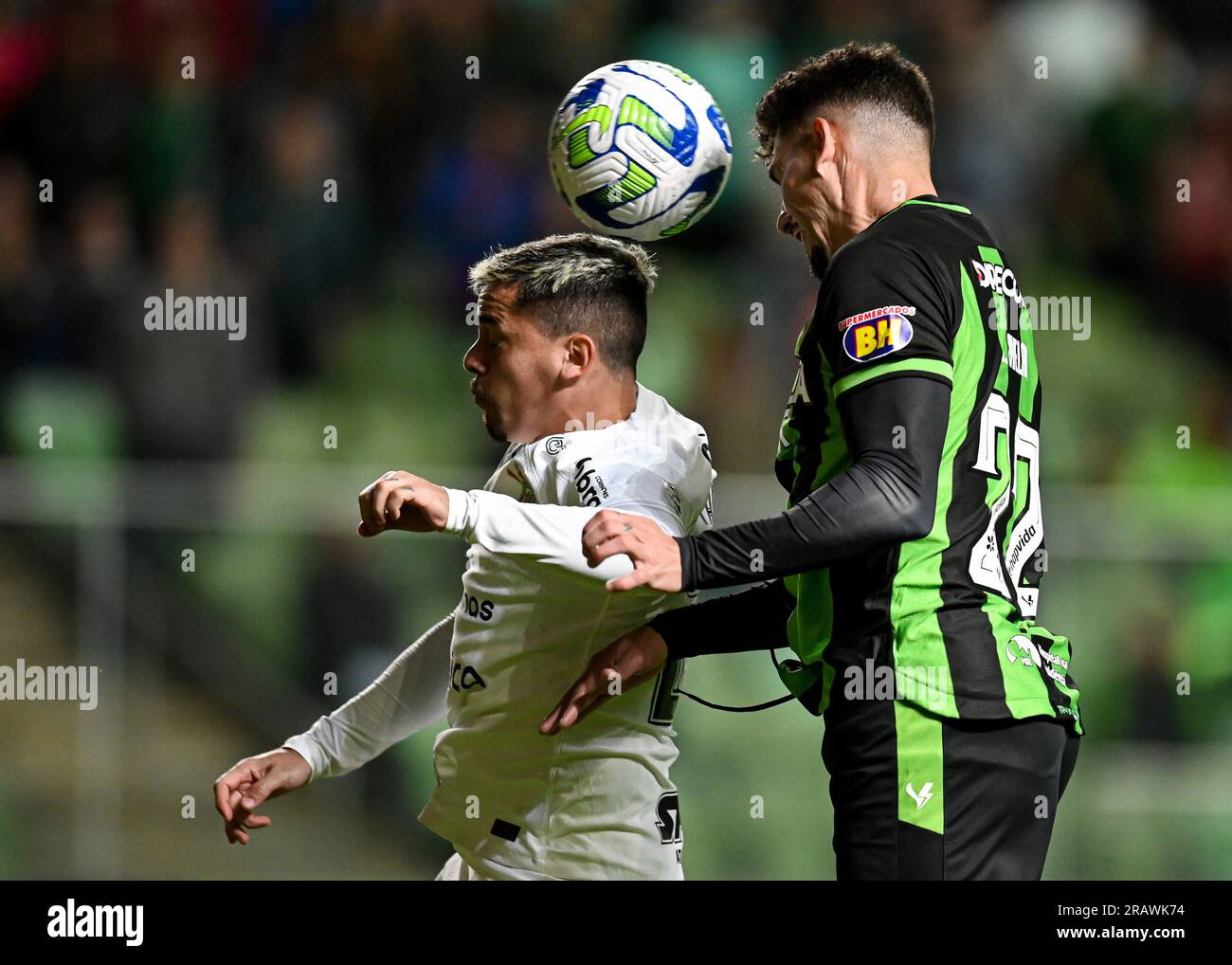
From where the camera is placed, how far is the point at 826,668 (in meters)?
2.70

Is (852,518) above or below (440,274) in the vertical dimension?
below

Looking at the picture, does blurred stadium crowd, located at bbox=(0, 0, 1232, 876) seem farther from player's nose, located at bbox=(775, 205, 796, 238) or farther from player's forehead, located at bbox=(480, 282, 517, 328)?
player's nose, located at bbox=(775, 205, 796, 238)

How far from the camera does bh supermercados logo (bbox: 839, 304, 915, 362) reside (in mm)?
2543

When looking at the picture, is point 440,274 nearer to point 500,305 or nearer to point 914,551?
point 500,305

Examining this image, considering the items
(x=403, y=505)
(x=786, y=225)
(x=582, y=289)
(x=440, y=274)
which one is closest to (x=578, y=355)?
(x=582, y=289)

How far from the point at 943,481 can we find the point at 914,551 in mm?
126

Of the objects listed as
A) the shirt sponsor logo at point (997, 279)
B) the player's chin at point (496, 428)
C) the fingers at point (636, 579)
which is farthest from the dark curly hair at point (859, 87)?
the fingers at point (636, 579)

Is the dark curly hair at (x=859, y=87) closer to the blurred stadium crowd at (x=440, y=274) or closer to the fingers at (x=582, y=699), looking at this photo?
the fingers at (x=582, y=699)

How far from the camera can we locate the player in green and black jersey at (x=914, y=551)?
2.52 metres

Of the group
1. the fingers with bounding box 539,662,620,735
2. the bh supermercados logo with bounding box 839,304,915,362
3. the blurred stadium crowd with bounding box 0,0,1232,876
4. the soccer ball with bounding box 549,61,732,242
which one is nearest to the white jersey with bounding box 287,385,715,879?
the fingers with bounding box 539,662,620,735

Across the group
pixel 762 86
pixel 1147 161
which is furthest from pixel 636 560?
pixel 1147 161

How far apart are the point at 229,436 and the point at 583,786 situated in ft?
12.9

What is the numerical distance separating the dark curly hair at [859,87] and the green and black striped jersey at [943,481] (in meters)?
0.26

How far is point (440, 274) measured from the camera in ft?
23.5
